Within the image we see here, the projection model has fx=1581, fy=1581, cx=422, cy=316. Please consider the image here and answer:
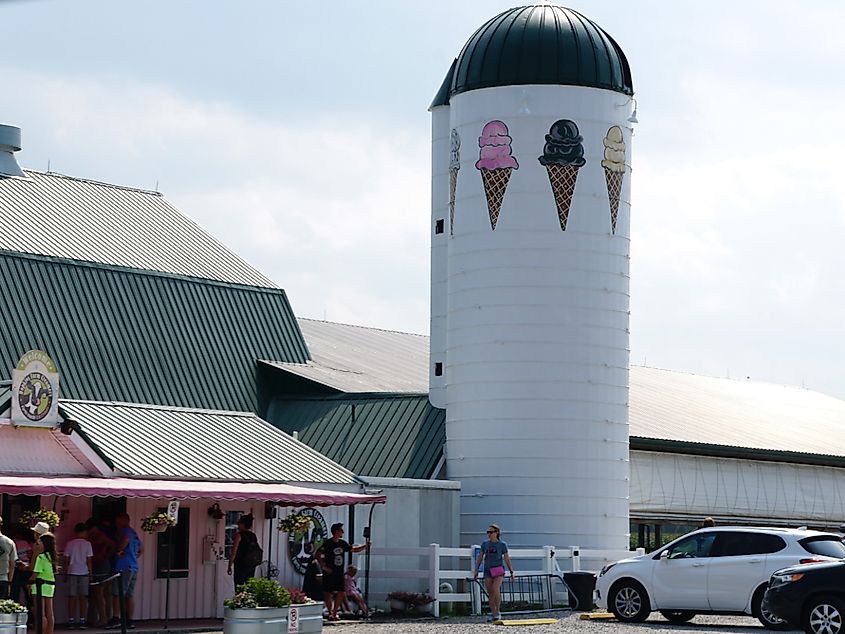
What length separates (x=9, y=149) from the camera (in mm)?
39625

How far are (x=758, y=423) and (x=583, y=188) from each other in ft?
58.0

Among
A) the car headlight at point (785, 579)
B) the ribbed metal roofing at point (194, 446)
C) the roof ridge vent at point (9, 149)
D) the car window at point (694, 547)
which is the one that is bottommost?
the car headlight at point (785, 579)

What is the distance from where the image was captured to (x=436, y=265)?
129 feet

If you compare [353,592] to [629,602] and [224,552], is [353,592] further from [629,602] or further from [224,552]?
[629,602]

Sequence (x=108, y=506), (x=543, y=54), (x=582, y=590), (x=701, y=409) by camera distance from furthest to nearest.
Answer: (x=701, y=409)
(x=543, y=54)
(x=582, y=590)
(x=108, y=506)

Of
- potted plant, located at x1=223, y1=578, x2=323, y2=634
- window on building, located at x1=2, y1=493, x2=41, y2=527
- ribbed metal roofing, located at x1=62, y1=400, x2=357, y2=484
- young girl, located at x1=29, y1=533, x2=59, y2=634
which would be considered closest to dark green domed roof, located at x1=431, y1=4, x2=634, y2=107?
ribbed metal roofing, located at x1=62, y1=400, x2=357, y2=484

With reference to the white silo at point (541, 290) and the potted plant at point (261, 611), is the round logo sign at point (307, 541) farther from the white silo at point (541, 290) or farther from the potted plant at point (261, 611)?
the potted plant at point (261, 611)

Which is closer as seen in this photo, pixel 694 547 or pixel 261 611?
pixel 261 611

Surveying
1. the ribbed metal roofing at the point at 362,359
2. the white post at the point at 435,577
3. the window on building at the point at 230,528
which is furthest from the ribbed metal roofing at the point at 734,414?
the window on building at the point at 230,528

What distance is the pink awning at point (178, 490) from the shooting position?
23469mm

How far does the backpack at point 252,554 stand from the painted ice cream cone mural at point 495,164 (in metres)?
11.8

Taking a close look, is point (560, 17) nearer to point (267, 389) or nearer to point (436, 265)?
point (436, 265)

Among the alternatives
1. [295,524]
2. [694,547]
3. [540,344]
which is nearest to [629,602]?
[694,547]

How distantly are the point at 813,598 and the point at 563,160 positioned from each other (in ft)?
Result: 45.9
